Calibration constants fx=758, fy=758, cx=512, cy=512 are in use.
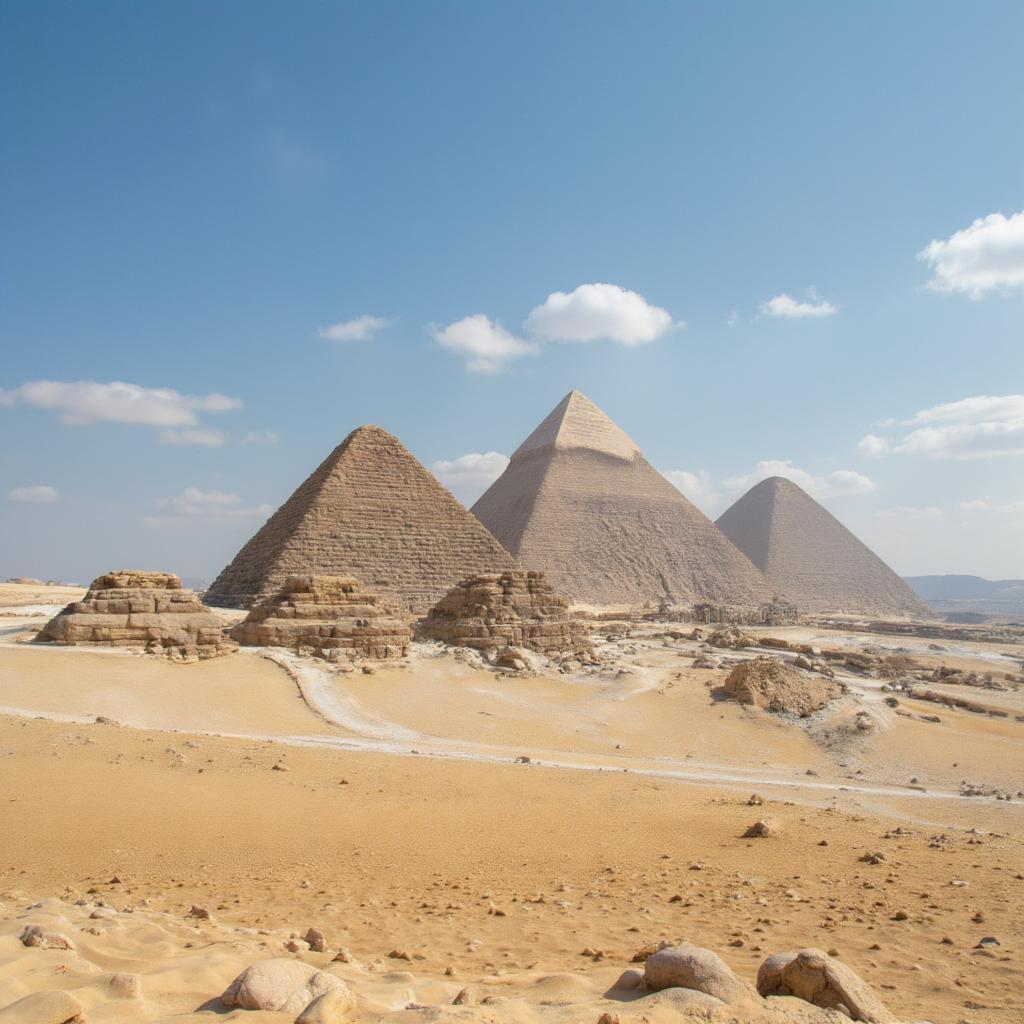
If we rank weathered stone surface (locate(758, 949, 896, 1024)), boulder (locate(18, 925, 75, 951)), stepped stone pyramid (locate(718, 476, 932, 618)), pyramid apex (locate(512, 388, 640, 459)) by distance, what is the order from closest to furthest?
weathered stone surface (locate(758, 949, 896, 1024)) < boulder (locate(18, 925, 75, 951)) < pyramid apex (locate(512, 388, 640, 459)) < stepped stone pyramid (locate(718, 476, 932, 618))

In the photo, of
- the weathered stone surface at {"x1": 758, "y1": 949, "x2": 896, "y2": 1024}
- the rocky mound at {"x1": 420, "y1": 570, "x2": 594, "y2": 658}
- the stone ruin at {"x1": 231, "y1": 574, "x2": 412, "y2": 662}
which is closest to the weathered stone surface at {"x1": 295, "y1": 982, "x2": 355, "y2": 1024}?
the weathered stone surface at {"x1": 758, "y1": 949, "x2": 896, "y2": 1024}

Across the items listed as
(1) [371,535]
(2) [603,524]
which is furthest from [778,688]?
(2) [603,524]

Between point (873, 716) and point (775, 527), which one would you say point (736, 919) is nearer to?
point (873, 716)

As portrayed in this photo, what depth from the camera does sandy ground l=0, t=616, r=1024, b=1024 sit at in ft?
9.19

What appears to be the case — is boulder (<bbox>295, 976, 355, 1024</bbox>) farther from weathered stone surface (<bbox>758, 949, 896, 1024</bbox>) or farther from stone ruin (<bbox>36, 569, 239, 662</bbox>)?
stone ruin (<bbox>36, 569, 239, 662</bbox>)

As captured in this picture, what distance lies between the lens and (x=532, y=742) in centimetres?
969

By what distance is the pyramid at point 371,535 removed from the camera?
25422 millimetres

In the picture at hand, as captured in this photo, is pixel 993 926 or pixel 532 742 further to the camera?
pixel 532 742

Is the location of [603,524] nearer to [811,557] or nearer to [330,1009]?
[811,557]

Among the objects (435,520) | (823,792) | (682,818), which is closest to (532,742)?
(823,792)

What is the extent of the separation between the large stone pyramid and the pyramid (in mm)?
22152

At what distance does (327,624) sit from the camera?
43.5 feet

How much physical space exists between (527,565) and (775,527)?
107 feet

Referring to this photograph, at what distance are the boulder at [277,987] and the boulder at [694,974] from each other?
1019 mm
